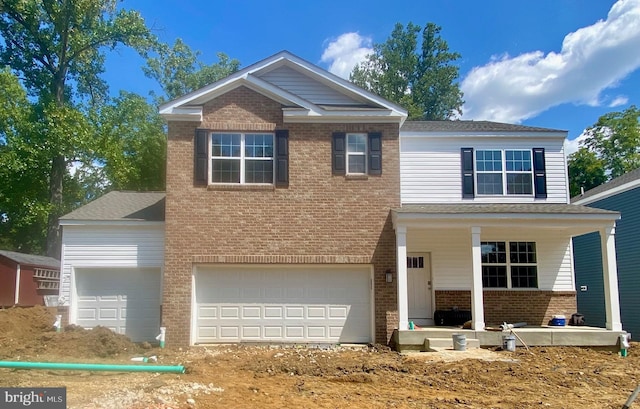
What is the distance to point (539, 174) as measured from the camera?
16.1 meters

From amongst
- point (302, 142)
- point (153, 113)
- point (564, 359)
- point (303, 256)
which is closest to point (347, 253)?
point (303, 256)

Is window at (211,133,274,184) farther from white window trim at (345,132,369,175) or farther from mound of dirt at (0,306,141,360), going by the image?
mound of dirt at (0,306,141,360)

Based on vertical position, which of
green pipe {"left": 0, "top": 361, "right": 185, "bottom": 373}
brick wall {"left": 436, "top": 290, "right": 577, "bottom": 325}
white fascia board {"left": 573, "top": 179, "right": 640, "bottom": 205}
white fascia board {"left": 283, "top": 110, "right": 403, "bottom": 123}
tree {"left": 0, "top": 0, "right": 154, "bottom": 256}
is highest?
tree {"left": 0, "top": 0, "right": 154, "bottom": 256}

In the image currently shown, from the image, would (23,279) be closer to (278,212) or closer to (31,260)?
(31,260)

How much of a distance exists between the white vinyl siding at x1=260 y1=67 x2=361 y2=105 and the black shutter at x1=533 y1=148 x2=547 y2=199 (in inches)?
227

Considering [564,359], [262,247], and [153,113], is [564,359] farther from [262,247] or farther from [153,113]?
[153,113]

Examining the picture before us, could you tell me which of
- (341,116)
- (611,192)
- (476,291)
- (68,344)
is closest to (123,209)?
(68,344)

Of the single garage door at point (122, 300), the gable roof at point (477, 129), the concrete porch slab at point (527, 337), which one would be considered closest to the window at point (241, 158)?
the single garage door at point (122, 300)

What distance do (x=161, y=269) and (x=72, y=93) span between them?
18958 millimetres

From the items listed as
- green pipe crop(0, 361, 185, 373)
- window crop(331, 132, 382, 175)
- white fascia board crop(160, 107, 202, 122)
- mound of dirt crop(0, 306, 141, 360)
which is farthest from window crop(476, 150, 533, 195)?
mound of dirt crop(0, 306, 141, 360)

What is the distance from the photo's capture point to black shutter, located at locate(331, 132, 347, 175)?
1489cm

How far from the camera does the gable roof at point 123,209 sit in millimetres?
15009

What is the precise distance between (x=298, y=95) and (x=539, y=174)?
766cm

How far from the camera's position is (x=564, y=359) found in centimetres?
1214
